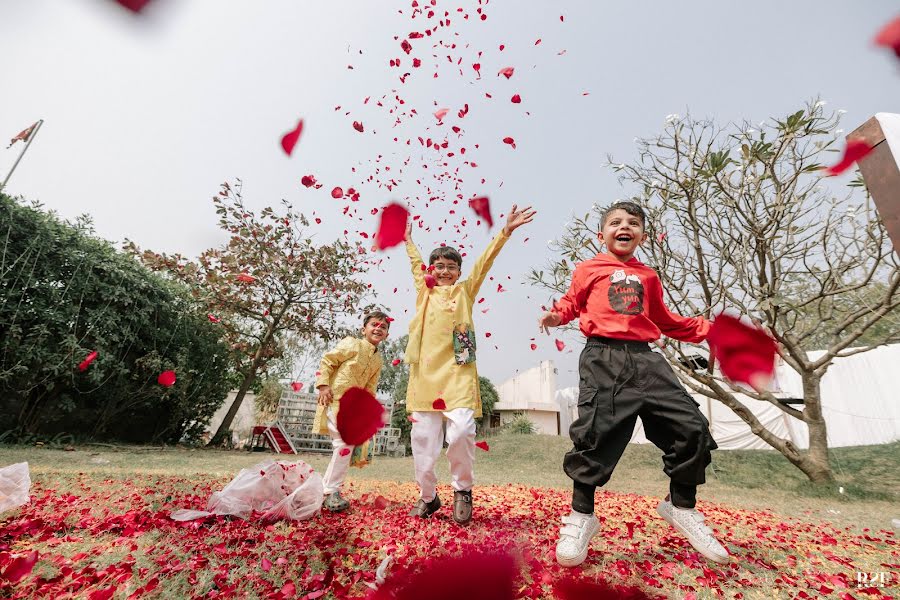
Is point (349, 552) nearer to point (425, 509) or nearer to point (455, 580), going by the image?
point (455, 580)

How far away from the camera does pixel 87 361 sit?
8.73 m

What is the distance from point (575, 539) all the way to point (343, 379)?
2169mm

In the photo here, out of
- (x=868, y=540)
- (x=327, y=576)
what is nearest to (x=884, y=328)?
(x=868, y=540)

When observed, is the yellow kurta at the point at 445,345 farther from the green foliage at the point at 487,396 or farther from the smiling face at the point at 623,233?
the green foliage at the point at 487,396

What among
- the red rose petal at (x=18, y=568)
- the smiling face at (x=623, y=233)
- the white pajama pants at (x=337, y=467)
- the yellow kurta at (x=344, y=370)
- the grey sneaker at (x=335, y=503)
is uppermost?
the smiling face at (x=623, y=233)

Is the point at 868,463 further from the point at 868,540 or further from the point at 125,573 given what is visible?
the point at 125,573

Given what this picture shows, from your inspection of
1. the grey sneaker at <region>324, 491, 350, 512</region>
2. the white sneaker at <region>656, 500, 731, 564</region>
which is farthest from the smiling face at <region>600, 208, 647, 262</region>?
the grey sneaker at <region>324, 491, 350, 512</region>

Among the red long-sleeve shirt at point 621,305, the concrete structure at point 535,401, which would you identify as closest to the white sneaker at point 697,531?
the red long-sleeve shirt at point 621,305

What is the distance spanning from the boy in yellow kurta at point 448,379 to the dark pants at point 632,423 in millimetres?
884

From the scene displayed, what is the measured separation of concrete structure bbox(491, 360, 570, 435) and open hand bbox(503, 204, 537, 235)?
930 inches

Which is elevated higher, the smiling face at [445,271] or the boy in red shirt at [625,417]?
the smiling face at [445,271]

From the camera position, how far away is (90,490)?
139 inches

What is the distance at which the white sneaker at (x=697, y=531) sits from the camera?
7.03 feet

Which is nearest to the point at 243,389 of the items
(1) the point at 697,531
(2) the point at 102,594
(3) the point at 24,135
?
(3) the point at 24,135
